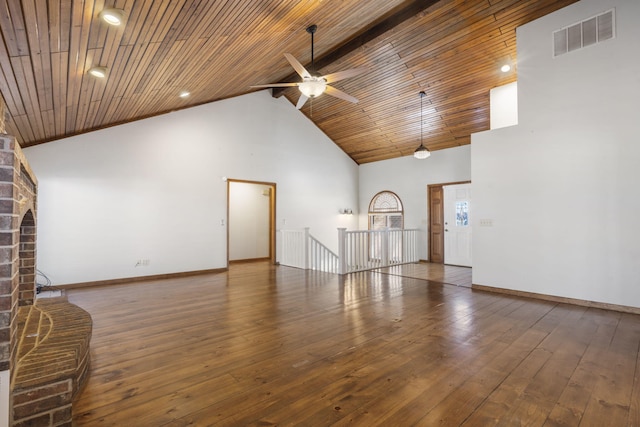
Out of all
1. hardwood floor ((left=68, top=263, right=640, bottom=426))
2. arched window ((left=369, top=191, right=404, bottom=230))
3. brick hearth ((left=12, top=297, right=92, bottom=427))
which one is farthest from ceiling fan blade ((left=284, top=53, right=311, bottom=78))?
arched window ((left=369, top=191, right=404, bottom=230))

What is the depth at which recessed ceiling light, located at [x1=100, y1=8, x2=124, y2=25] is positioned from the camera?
2320 mm

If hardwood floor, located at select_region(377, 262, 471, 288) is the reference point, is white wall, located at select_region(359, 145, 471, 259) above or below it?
above

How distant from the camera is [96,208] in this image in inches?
219

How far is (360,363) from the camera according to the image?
2457 mm

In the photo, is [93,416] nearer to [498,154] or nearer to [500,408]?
[500,408]

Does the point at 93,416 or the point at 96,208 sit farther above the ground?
the point at 96,208

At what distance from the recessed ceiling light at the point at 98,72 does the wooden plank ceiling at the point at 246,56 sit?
0.08 meters

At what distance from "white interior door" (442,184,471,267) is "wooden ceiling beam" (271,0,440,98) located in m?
4.27

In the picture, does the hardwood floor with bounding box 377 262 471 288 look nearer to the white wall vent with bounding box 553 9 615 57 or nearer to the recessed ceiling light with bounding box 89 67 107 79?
the white wall vent with bounding box 553 9 615 57

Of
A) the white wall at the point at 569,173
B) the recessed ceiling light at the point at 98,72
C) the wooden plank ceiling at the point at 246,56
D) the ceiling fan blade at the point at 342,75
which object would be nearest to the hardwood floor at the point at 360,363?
the white wall at the point at 569,173

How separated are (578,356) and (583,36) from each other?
4.11m

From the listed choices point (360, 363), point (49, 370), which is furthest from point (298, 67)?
point (49, 370)

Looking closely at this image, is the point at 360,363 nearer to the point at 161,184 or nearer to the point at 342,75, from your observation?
the point at 342,75

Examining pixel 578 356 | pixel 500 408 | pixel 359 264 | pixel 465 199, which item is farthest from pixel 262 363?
pixel 465 199
